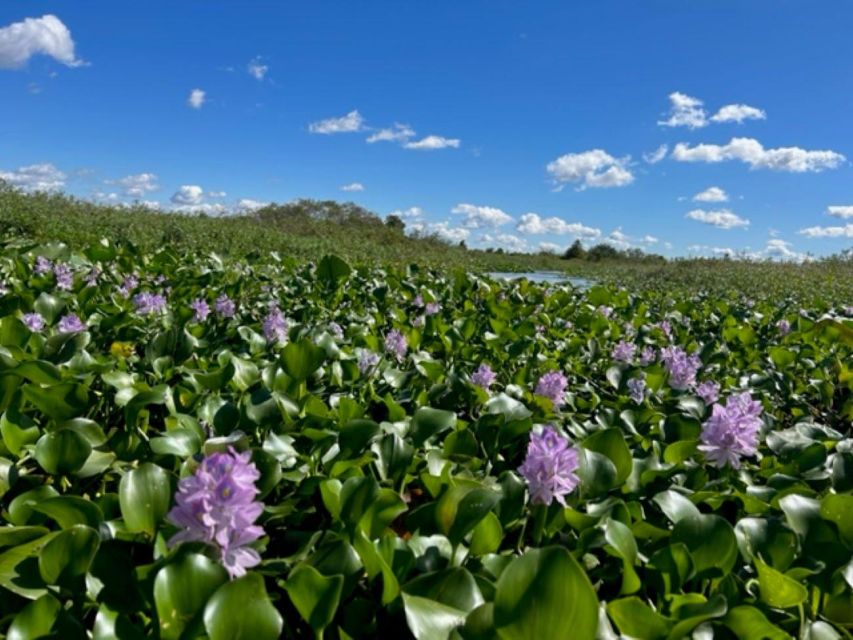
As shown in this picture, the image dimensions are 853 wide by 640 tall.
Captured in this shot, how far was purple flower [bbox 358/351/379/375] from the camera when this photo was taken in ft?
7.09

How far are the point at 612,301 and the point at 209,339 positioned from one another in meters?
3.52

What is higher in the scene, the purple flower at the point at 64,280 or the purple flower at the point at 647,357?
the purple flower at the point at 64,280

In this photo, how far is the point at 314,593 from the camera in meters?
0.84

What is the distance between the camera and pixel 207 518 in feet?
2.74

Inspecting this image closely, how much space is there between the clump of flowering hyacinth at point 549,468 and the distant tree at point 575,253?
3955 centimetres

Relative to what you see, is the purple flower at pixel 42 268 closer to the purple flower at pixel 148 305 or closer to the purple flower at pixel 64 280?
the purple flower at pixel 64 280

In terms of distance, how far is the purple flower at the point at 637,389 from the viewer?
88.3 inches

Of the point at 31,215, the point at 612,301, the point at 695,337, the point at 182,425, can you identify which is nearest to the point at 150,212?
the point at 31,215

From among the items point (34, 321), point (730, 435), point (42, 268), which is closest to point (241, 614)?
point (730, 435)

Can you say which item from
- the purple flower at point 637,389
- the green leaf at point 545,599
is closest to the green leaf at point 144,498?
the green leaf at point 545,599

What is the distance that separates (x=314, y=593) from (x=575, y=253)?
41002 millimetres

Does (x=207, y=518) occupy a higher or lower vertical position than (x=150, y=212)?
lower

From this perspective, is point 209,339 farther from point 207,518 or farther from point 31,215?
point 31,215

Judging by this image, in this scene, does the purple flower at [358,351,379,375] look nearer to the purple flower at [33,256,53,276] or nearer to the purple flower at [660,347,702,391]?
the purple flower at [660,347,702,391]
